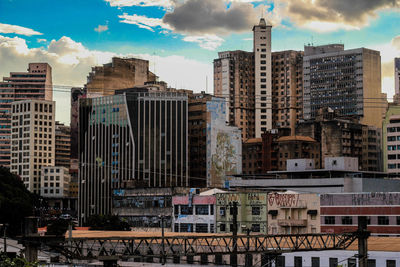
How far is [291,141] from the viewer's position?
198 metres

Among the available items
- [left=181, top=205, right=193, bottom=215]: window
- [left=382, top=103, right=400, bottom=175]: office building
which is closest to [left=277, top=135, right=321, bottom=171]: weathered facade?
[left=382, top=103, right=400, bottom=175]: office building

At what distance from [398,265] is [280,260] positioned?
14401 millimetres

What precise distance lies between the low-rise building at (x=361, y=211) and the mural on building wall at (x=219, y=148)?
86.9m

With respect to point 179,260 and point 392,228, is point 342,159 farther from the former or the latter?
point 179,260

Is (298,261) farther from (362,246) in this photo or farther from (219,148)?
(219,148)

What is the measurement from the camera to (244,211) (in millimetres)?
109188

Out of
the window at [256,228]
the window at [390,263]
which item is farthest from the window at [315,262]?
the window at [256,228]

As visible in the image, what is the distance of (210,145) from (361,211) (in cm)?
9250

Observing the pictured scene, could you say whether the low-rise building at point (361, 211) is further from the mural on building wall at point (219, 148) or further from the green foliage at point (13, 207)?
the mural on building wall at point (219, 148)

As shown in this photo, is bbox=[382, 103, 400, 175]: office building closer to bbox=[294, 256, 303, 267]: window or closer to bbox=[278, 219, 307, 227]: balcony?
bbox=[278, 219, 307, 227]: balcony

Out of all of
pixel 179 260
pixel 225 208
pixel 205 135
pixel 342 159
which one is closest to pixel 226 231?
pixel 225 208

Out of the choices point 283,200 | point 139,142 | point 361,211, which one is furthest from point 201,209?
point 139,142

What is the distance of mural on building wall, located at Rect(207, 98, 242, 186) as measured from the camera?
7421 inches

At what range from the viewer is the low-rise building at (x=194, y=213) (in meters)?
114
